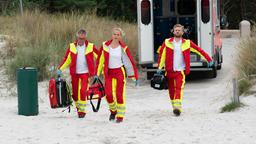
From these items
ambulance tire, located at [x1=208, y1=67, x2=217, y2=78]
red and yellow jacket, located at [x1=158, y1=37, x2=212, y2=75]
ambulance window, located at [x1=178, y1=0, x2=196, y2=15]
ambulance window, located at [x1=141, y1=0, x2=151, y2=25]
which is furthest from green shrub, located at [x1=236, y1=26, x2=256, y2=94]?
ambulance window, located at [x1=178, y1=0, x2=196, y2=15]

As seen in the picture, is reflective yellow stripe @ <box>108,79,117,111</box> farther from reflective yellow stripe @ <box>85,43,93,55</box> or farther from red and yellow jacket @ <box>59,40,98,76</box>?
reflective yellow stripe @ <box>85,43,93,55</box>

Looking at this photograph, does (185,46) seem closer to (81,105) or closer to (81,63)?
(81,63)

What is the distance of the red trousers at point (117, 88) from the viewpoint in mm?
9000

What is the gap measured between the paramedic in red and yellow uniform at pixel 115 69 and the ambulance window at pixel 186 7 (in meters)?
7.62

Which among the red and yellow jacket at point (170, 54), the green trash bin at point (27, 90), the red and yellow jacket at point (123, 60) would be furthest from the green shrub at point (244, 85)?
the green trash bin at point (27, 90)

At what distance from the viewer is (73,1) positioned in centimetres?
2833

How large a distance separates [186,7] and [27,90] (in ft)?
24.9

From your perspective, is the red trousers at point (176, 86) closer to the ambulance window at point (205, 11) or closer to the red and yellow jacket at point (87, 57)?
the red and yellow jacket at point (87, 57)

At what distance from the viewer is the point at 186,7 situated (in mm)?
16562

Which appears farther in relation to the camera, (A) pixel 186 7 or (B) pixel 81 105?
(A) pixel 186 7

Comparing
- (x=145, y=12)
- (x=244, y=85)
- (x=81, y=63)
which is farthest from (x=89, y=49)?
(x=145, y=12)

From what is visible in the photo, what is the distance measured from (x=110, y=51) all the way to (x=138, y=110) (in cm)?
223

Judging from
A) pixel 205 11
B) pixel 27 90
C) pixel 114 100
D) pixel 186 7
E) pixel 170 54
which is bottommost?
pixel 114 100

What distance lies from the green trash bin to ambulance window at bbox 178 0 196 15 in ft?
24.4
